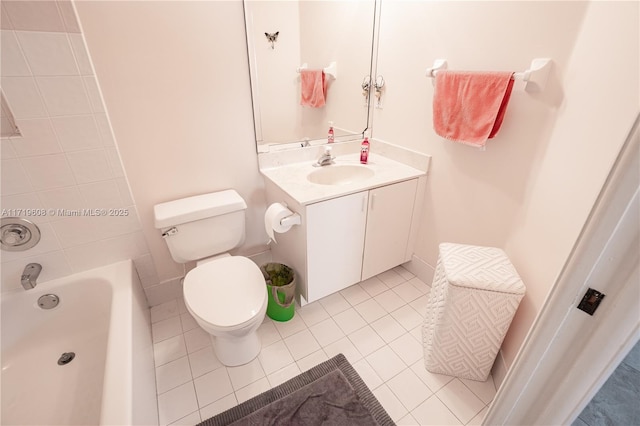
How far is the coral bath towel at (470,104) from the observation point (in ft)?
4.12

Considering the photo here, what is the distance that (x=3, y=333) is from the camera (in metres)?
1.35

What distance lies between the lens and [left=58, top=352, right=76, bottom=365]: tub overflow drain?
4.69 ft

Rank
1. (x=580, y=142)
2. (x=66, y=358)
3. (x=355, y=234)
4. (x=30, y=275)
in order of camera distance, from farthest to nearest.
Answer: (x=355, y=234) → (x=66, y=358) → (x=30, y=275) → (x=580, y=142)

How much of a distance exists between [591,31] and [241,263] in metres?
1.73

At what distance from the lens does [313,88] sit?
1.85m

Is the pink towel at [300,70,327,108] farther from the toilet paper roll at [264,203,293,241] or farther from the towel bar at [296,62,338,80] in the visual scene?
the toilet paper roll at [264,203,293,241]

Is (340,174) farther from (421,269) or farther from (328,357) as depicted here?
(328,357)

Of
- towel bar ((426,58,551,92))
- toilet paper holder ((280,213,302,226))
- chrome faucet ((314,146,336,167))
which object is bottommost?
toilet paper holder ((280,213,302,226))

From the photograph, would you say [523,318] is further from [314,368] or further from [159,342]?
[159,342]

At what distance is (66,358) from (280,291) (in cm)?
112

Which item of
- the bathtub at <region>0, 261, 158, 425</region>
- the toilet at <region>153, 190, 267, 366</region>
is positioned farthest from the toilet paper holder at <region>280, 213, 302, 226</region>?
the bathtub at <region>0, 261, 158, 425</region>

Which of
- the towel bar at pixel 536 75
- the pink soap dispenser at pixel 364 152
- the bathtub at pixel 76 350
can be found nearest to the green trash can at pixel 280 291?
the bathtub at pixel 76 350

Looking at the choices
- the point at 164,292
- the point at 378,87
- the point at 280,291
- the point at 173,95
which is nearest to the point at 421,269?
the point at 280,291

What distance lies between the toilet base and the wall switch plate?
1298mm
